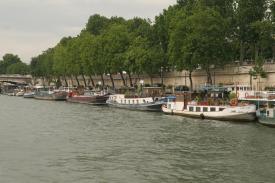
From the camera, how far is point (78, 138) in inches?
1729

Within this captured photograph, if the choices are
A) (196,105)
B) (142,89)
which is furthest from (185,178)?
(142,89)

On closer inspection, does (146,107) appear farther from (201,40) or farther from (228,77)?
(228,77)

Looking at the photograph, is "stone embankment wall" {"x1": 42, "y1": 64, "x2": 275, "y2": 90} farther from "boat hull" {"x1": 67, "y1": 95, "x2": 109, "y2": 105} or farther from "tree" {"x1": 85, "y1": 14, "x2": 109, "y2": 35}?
"tree" {"x1": 85, "y1": 14, "x2": 109, "y2": 35}

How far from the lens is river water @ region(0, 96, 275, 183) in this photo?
96.2 ft

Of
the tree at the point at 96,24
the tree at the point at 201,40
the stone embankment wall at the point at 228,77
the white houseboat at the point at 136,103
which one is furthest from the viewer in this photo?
the tree at the point at 96,24

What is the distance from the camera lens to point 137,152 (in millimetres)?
36156

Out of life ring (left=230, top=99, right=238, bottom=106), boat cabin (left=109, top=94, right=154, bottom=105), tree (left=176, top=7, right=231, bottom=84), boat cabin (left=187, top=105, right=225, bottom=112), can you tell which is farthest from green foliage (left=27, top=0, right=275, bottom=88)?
life ring (left=230, top=99, right=238, bottom=106)

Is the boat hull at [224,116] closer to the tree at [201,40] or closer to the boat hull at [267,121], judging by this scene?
the boat hull at [267,121]

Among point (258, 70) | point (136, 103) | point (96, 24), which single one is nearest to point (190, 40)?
point (258, 70)

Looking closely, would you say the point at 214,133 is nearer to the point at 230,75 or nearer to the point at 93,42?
the point at 230,75

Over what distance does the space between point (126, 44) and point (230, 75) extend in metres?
28.5

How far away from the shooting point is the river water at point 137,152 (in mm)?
29312

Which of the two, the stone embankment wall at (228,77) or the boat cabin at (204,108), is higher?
the stone embankment wall at (228,77)

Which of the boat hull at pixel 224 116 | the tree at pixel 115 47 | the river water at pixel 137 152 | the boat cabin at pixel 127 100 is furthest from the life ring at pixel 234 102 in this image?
the tree at pixel 115 47
